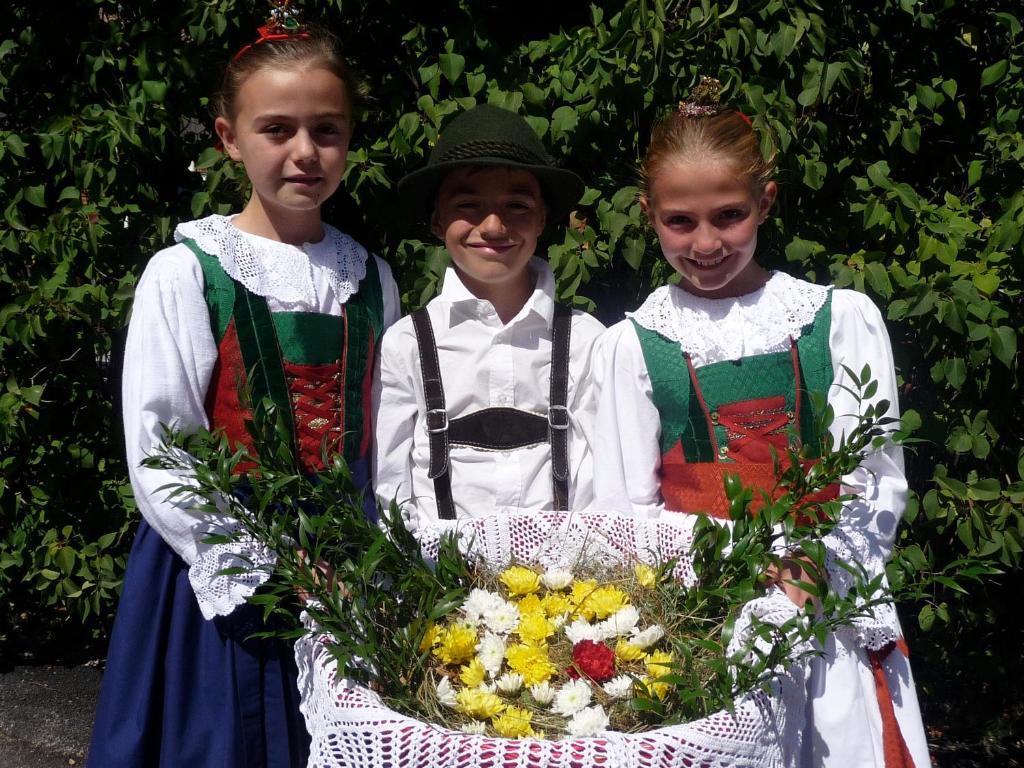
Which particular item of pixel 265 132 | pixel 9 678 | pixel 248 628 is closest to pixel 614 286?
pixel 265 132

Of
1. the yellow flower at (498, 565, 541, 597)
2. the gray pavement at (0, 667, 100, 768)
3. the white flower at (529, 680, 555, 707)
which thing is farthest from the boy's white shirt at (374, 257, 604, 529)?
the gray pavement at (0, 667, 100, 768)

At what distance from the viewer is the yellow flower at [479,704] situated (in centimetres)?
140

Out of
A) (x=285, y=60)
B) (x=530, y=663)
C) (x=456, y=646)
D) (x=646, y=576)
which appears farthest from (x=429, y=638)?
(x=285, y=60)

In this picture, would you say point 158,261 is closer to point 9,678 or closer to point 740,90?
point 740,90

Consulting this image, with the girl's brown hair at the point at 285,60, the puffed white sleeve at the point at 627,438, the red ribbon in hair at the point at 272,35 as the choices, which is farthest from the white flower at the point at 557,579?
the red ribbon in hair at the point at 272,35

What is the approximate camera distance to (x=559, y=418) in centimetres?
210

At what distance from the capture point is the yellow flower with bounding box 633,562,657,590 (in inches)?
63.9

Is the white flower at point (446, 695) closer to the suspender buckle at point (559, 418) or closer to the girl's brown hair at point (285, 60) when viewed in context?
the suspender buckle at point (559, 418)

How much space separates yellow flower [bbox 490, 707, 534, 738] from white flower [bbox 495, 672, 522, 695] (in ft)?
0.20

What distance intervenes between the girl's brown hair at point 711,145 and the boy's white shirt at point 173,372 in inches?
29.5

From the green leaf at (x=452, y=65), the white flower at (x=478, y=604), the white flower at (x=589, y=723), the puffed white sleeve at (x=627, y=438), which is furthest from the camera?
the green leaf at (x=452, y=65)

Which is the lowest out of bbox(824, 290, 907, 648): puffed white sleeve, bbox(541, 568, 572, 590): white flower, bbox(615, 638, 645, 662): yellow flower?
bbox(615, 638, 645, 662): yellow flower

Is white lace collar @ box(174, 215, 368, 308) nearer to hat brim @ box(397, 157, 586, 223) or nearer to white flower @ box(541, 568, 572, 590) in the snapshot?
hat brim @ box(397, 157, 586, 223)

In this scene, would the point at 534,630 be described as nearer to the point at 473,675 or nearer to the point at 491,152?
the point at 473,675
